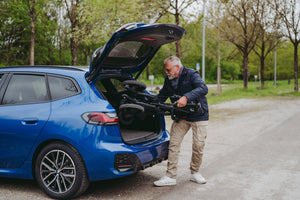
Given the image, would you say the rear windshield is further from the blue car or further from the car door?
the car door

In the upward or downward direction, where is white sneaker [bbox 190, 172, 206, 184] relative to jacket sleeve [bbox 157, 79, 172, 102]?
downward

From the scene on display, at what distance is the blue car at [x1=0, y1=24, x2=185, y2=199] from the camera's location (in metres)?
3.93

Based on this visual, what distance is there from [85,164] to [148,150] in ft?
2.70

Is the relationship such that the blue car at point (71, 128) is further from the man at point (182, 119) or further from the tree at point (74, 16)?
the tree at point (74, 16)

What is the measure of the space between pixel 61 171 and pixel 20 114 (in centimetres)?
91

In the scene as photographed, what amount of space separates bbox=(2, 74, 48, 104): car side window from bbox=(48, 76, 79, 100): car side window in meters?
0.12

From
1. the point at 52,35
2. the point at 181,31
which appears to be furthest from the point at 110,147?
the point at 52,35

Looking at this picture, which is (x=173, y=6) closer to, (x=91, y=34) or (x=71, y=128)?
(x=91, y=34)

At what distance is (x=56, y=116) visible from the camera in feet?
13.4

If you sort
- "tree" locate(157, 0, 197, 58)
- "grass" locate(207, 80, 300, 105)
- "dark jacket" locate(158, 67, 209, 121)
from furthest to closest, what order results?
"grass" locate(207, 80, 300, 105), "tree" locate(157, 0, 197, 58), "dark jacket" locate(158, 67, 209, 121)

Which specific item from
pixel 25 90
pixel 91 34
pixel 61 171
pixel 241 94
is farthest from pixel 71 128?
pixel 241 94

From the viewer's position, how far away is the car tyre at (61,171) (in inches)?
156

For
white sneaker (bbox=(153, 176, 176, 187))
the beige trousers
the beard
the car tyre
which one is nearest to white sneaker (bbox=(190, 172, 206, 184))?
the beige trousers

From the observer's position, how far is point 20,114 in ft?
14.1
